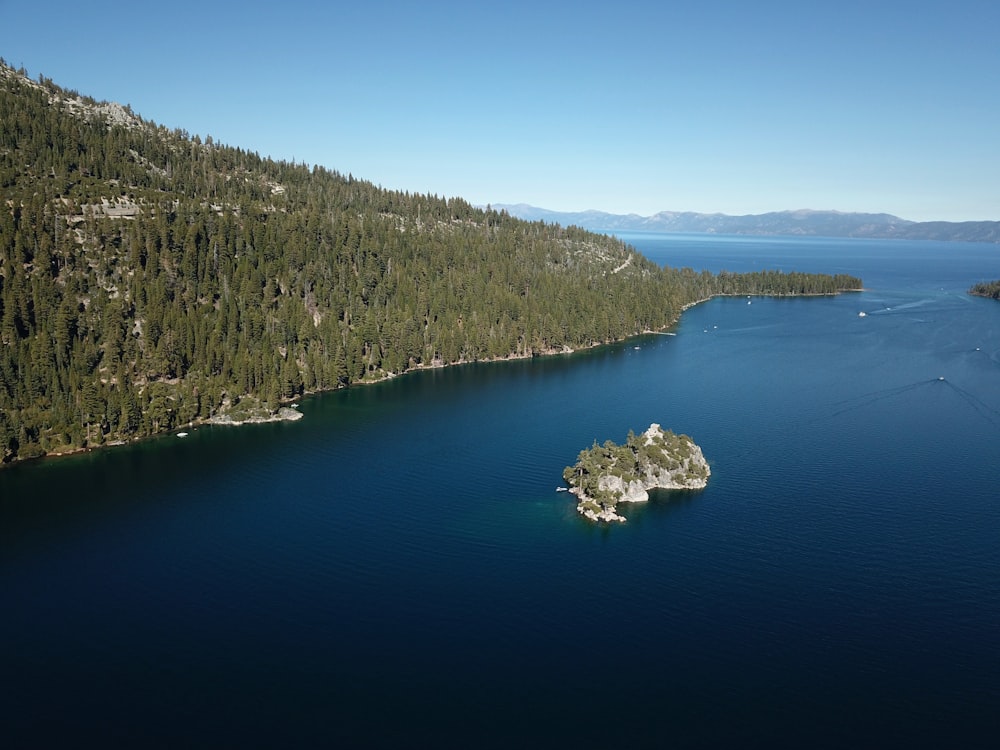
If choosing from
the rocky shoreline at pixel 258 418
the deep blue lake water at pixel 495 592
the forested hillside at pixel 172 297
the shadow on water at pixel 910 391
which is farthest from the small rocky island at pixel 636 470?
the forested hillside at pixel 172 297

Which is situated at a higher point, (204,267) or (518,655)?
(204,267)

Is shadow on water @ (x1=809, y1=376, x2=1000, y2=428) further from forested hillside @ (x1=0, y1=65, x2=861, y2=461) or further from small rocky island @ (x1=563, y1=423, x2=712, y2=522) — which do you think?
→ forested hillside @ (x1=0, y1=65, x2=861, y2=461)

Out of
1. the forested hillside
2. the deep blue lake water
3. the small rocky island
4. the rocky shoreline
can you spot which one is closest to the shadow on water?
the deep blue lake water

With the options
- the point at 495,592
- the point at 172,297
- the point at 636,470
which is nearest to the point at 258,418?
the point at 172,297

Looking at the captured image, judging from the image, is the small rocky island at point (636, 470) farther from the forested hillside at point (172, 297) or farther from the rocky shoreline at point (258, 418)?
the forested hillside at point (172, 297)

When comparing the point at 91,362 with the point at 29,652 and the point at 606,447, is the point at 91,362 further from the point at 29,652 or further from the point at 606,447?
the point at 606,447

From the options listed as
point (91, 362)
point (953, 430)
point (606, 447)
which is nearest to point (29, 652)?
point (606, 447)
